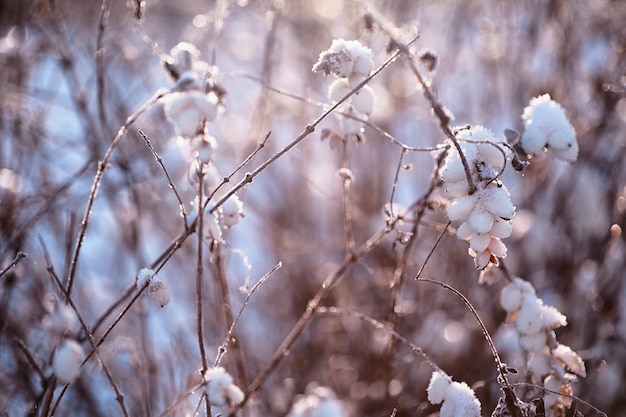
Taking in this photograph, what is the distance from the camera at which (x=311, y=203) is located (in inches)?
162

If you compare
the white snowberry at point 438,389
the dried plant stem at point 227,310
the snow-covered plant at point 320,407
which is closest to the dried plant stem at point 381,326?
the white snowberry at point 438,389

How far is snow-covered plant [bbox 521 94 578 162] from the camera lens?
54.7 inches

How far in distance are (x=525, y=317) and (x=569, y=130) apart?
0.40 metres

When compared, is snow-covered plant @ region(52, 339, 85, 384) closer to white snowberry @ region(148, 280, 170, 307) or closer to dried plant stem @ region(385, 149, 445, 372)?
white snowberry @ region(148, 280, 170, 307)

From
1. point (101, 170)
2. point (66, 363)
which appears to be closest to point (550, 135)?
point (101, 170)

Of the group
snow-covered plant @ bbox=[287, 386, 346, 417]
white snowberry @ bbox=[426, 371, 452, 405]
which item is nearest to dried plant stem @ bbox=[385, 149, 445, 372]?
white snowberry @ bbox=[426, 371, 452, 405]

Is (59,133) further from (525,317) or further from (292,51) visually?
(525,317)

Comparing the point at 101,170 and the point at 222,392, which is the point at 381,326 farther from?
the point at 101,170

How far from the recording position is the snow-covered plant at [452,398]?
1238mm

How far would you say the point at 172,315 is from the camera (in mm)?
3084

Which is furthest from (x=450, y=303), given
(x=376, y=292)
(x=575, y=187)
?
(x=575, y=187)

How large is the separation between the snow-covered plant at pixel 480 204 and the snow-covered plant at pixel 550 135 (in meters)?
0.18

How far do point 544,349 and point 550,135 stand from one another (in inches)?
17.8

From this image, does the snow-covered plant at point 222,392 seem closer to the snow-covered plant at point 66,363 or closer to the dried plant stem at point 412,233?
the snow-covered plant at point 66,363
